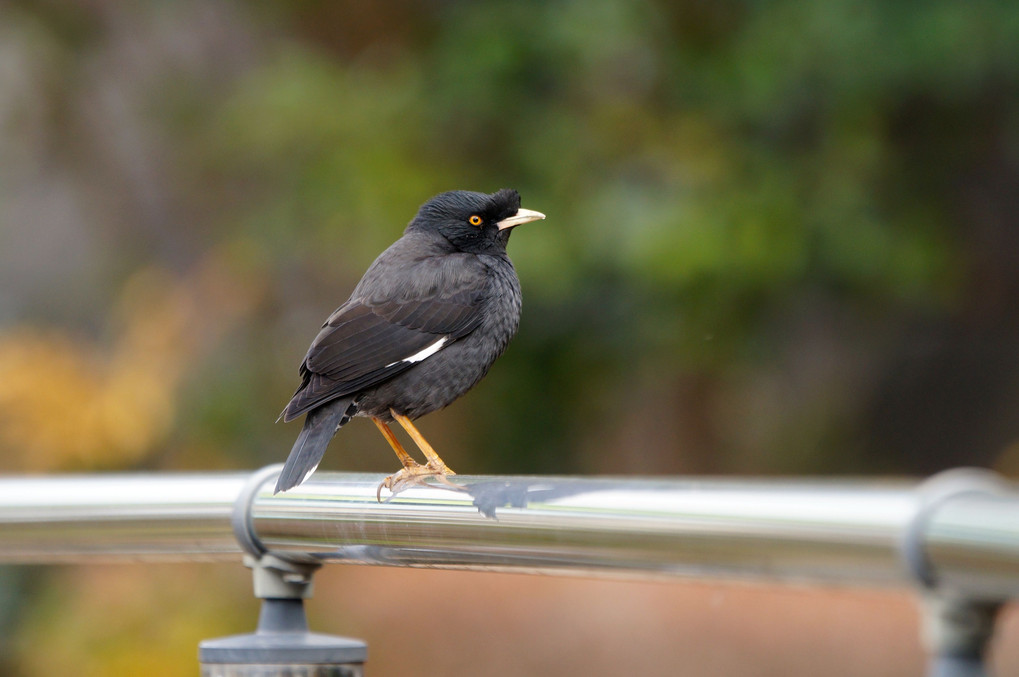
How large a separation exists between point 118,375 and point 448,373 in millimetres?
6086

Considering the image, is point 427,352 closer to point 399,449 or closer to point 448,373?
point 448,373

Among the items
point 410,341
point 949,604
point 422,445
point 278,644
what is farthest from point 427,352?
point 949,604

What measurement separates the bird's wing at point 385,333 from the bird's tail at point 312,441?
45 millimetres

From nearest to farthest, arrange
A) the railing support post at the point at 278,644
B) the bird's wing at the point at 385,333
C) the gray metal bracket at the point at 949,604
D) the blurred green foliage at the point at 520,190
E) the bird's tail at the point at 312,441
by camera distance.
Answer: the gray metal bracket at the point at 949,604, the railing support post at the point at 278,644, the bird's tail at the point at 312,441, the bird's wing at the point at 385,333, the blurred green foliage at the point at 520,190

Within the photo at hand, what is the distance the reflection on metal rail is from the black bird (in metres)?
0.69

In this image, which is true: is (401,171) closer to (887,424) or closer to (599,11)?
(599,11)

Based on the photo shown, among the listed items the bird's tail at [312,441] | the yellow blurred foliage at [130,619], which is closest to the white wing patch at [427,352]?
the bird's tail at [312,441]

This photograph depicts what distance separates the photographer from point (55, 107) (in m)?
10.2

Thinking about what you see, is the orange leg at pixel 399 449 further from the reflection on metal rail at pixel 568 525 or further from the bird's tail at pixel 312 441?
the reflection on metal rail at pixel 568 525

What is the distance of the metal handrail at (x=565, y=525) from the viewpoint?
120cm

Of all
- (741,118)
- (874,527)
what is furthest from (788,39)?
(874,527)

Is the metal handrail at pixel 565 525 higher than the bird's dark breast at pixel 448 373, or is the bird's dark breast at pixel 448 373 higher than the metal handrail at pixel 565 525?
the bird's dark breast at pixel 448 373

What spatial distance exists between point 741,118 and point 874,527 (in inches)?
314

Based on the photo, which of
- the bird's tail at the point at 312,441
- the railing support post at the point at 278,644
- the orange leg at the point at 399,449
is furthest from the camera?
the orange leg at the point at 399,449
